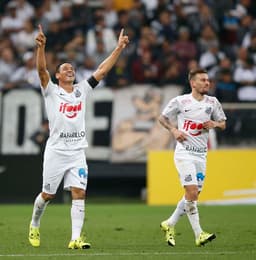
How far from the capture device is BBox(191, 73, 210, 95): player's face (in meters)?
13.4

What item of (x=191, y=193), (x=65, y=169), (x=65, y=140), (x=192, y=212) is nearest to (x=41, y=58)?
(x=65, y=140)

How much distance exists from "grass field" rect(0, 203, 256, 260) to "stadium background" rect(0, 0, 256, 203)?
1.81m

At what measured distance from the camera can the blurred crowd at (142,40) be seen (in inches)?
948

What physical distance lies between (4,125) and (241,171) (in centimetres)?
567

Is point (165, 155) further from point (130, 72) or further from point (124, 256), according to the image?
point (124, 256)

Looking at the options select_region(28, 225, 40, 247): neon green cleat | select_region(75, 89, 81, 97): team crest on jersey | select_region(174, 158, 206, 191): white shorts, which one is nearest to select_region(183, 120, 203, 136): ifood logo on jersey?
select_region(174, 158, 206, 191): white shorts

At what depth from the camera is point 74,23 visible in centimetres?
2575

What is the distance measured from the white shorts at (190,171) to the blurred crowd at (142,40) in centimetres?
1033

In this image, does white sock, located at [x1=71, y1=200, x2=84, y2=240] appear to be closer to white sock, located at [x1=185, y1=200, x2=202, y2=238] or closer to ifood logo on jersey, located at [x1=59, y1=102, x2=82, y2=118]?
ifood logo on jersey, located at [x1=59, y1=102, x2=82, y2=118]

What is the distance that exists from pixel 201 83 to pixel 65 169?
223cm

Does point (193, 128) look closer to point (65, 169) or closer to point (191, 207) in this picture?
point (191, 207)

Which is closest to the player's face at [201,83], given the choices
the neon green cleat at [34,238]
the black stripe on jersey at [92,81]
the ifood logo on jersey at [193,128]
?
the ifood logo on jersey at [193,128]

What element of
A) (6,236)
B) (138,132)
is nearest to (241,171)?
(138,132)

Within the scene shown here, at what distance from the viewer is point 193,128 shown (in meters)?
13.4
